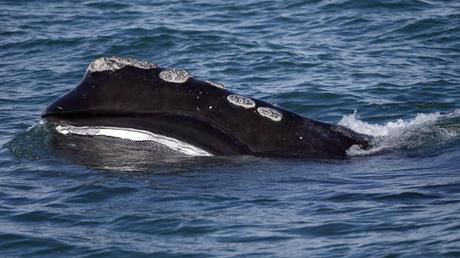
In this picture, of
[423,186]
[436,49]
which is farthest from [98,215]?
[436,49]

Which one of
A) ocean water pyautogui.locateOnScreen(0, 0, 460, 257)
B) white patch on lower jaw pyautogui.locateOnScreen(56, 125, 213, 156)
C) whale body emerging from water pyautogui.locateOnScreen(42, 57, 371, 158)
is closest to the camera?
ocean water pyautogui.locateOnScreen(0, 0, 460, 257)

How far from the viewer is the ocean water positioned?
836 cm

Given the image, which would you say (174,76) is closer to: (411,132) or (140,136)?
(140,136)

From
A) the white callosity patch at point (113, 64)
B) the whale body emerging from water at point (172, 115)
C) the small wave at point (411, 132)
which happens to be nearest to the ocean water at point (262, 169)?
the small wave at point (411, 132)

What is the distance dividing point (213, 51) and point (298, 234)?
9.63 metres

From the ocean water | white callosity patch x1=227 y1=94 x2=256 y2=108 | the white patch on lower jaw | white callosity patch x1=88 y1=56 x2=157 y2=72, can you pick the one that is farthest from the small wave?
white callosity patch x1=88 y1=56 x2=157 y2=72

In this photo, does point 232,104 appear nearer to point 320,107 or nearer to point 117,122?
point 117,122

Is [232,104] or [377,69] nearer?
[232,104]

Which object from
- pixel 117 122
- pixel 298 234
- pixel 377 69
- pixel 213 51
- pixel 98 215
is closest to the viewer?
pixel 298 234

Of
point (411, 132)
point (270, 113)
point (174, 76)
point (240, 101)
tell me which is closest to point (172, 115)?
point (174, 76)

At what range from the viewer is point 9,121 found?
13617 millimetres

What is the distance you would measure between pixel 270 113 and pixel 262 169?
54 cm

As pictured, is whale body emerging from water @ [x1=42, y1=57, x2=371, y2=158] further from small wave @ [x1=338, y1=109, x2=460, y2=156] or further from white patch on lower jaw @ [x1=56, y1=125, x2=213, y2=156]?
small wave @ [x1=338, y1=109, x2=460, y2=156]

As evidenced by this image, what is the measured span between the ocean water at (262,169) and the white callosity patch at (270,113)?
15.9 inches
